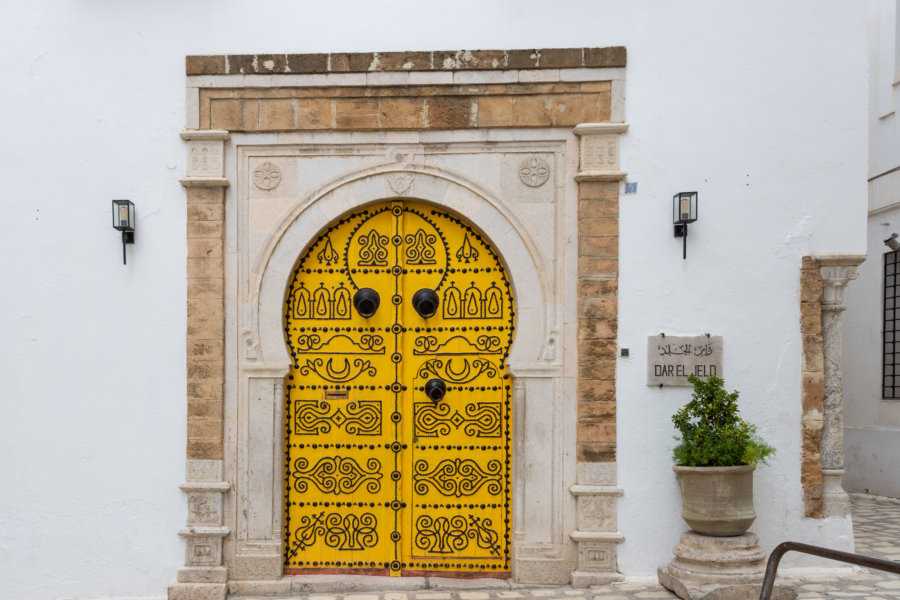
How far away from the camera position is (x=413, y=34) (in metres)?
5.14

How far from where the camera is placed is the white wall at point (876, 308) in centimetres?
812

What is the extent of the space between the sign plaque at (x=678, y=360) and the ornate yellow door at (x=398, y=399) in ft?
3.27

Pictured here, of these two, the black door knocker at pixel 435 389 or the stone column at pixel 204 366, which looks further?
the black door knocker at pixel 435 389

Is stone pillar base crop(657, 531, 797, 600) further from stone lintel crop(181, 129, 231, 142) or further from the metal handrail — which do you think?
stone lintel crop(181, 129, 231, 142)

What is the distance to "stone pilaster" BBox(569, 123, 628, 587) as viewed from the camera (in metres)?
5.00

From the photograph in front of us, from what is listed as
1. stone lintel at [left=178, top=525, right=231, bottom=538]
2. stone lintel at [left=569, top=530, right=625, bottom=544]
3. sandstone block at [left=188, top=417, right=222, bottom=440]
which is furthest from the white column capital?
stone lintel at [left=178, top=525, right=231, bottom=538]

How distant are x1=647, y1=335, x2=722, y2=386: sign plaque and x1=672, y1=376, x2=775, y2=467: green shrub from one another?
19cm

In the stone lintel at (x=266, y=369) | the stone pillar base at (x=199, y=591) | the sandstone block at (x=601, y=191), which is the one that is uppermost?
the sandstone block at (x=601, y=191)

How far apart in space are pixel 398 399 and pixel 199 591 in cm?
181

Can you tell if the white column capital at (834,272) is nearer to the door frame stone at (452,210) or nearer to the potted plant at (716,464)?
the potted plant at (716,464)

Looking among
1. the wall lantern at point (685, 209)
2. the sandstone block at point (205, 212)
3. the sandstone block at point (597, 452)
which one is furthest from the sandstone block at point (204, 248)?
the wall lantern at point (685, 209)

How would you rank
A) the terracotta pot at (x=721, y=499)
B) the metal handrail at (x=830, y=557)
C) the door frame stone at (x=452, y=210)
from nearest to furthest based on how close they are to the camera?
the metal handrail at (x=830, y=557) < the terracotta pot at (x=721, y=499) < the door frame stone at (x=452, y=210)

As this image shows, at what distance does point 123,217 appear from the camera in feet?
16.4

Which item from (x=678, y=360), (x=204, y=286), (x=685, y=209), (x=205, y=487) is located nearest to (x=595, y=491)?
(x=678, y=360)
